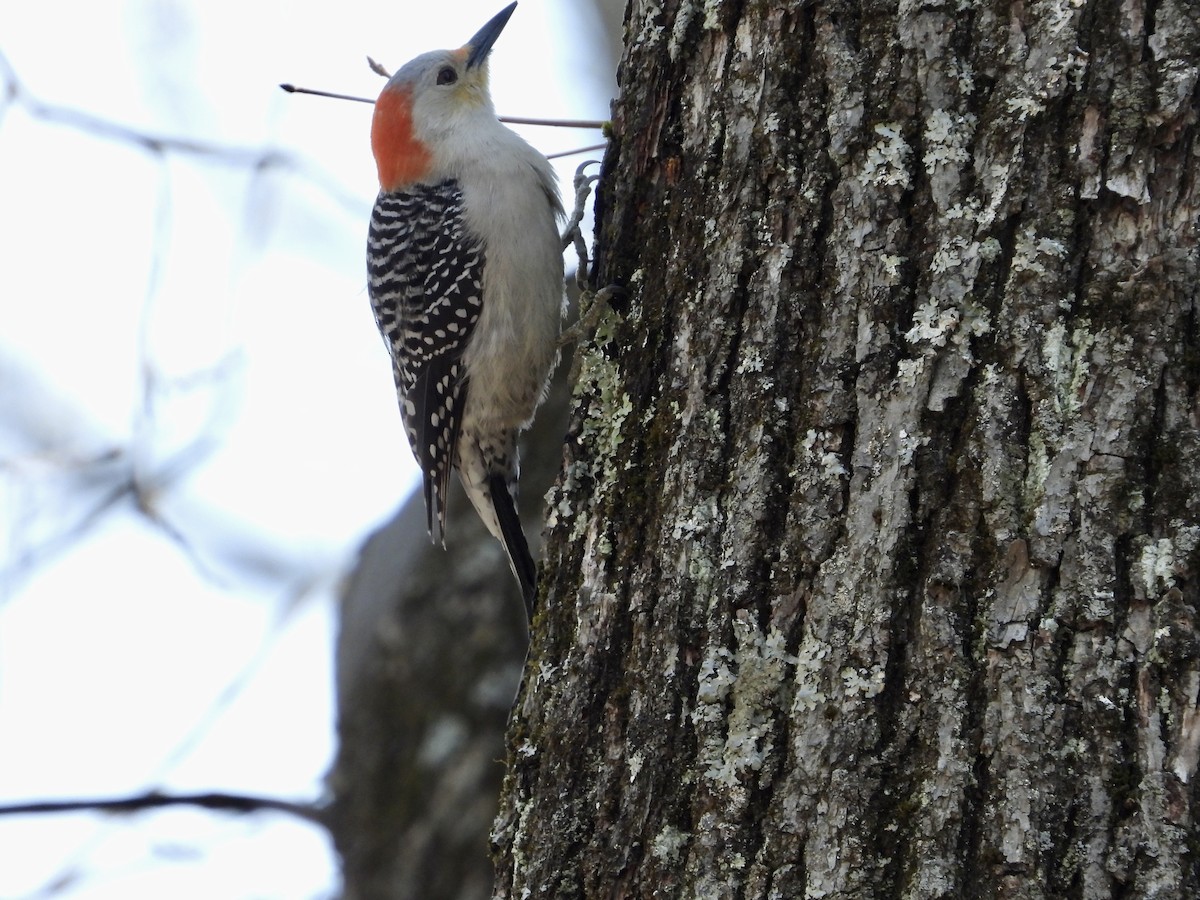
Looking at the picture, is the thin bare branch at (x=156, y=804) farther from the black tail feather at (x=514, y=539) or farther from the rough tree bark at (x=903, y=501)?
the rough tree bark at (x=903, y=501)

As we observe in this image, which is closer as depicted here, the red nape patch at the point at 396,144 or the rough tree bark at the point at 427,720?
the rough tree bark at the point at 427,720

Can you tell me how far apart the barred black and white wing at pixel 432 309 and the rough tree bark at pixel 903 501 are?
187 centimetres

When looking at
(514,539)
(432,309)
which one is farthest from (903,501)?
(432,309)

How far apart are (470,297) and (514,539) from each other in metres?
0.83

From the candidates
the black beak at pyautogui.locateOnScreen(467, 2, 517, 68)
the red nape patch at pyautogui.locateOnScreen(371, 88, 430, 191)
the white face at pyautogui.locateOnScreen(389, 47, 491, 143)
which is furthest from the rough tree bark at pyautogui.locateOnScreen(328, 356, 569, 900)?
the black beak at pyautogui.locateOnScreen(467, 2, 517, 68)

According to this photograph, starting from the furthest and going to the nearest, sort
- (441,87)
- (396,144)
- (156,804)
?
(441,87) → (396,144) → (156,804)

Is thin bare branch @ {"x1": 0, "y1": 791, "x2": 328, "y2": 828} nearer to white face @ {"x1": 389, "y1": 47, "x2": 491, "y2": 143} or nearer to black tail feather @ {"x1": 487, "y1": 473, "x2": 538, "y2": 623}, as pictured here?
black tail feather @ {"x1": 487, "y1": 473, "x2": 538, "y2": 623}

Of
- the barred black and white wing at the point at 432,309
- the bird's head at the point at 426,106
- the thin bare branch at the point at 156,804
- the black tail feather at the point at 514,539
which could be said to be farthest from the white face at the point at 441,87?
the thin bare branch at the point at 156,804

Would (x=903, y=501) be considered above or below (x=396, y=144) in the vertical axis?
below

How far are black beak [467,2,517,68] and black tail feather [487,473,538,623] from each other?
1786 mm

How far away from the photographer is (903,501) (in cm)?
193

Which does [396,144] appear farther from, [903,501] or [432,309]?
[903,501]

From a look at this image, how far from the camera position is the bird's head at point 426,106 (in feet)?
15.1

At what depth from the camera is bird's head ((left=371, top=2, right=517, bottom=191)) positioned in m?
4.59
